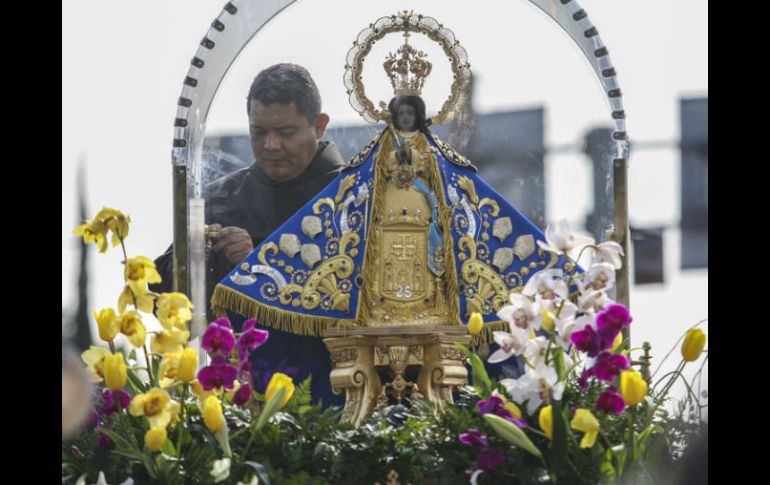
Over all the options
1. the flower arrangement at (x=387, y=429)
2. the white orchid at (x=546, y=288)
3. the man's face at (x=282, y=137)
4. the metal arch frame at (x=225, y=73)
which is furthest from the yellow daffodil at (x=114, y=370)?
the man's face at (x=282, y=137)

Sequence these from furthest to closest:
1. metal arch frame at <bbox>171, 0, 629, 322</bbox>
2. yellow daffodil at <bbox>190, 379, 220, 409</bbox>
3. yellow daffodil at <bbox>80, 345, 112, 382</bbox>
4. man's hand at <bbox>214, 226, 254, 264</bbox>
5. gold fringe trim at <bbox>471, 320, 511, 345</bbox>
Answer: man's hand at <bbox>214, 226, 254, 264</bbox>, metal arch frame at <bbox>171, 0, 629, 322</bbox>, gold fringe trim at <bbox>471, 320, 511, 345</bbox>, yellow daffodil at <bbox>80, 345, 112, 382</bbox>, yellow daffodil at <bbox>190, 379, 220, 409</bbox>

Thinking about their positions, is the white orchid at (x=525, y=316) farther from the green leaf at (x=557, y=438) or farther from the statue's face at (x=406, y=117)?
the statue's face at (x=406, y=117)

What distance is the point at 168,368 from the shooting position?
23.0 feet

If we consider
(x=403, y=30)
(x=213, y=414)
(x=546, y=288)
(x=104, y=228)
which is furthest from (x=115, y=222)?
(x=403, y=30)

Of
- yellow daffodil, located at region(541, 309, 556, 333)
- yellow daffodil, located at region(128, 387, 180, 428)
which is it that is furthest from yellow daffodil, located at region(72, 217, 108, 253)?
yellow daffodil, located at region(541, 309, 556, 333)

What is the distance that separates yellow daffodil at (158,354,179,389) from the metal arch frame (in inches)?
75.6

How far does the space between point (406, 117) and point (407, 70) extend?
22 cm

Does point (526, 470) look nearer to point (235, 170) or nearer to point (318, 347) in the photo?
point (318, 347)

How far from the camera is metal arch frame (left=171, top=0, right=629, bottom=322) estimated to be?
9008 millimetres

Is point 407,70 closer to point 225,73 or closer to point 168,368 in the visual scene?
point 225,73

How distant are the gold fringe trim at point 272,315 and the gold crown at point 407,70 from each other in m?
1.13

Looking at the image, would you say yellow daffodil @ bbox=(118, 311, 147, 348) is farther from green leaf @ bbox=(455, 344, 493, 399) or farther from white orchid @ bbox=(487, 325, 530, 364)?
white orchid @ bbox=(487, 325, 530, 364)

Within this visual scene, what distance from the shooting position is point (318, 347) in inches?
349

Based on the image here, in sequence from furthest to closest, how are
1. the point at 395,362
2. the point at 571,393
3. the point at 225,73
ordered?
the point at 225,73
the point at 395,362
the point at 571,393
